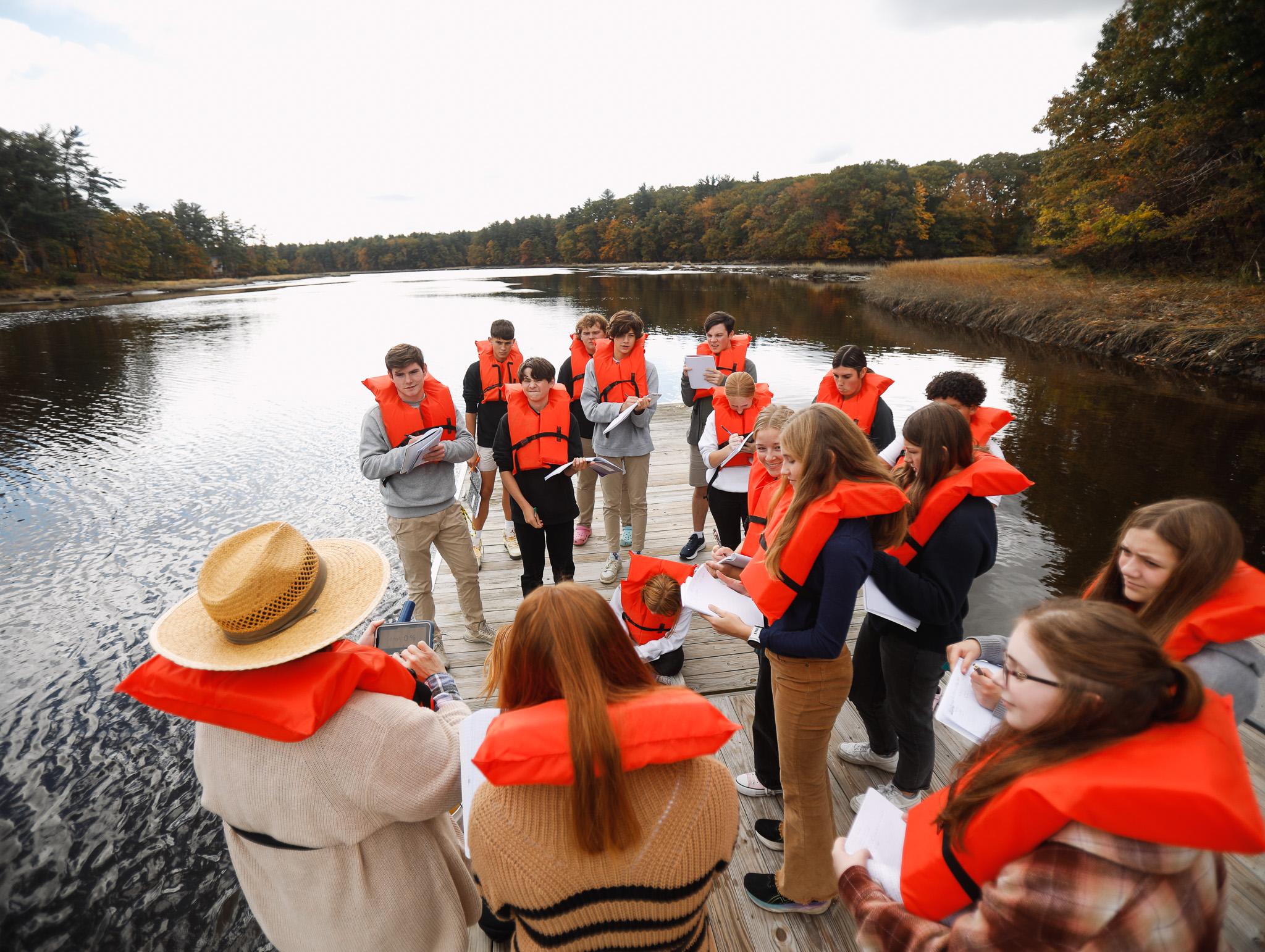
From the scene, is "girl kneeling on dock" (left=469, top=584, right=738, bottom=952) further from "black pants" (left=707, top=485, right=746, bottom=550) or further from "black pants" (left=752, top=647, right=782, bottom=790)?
"black pants" (left=707, top=485, right=746, bottom=550)

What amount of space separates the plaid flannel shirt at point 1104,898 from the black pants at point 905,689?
137 cm

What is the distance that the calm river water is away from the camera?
10.4 feet

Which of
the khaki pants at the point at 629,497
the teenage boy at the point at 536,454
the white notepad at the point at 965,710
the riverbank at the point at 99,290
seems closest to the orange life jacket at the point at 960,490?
the white notepad at the point at 965,710

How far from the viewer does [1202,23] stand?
15648 mm

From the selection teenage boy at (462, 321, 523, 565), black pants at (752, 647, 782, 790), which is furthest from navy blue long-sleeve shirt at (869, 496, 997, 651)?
teenage boy at (462, 321, 523, 565)

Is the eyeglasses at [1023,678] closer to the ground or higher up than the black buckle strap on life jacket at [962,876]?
higher up

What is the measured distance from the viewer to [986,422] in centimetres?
306

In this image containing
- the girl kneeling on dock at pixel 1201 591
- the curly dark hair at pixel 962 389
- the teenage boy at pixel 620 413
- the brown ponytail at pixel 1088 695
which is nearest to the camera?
the brown ponytail at pixel 1088 695

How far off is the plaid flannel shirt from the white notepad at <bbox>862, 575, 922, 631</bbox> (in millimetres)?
1167

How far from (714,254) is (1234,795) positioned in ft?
261

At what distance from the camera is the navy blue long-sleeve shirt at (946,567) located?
6.36ft

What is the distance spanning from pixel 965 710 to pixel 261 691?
6.10 ft

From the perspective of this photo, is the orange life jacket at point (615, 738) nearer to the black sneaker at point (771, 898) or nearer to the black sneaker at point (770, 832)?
the black sneaker at point (771, 898)

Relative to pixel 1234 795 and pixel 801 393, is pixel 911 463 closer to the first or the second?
pixel 1234 795
